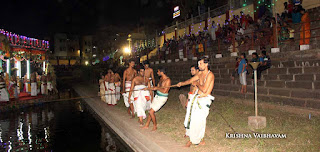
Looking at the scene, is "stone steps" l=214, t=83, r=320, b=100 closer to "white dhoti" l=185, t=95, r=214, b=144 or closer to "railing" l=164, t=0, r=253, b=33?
"white dhoti" l=185, t=95, r=214, b=144

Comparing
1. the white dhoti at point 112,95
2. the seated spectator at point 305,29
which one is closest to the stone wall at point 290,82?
the seated spectator at point 305,29

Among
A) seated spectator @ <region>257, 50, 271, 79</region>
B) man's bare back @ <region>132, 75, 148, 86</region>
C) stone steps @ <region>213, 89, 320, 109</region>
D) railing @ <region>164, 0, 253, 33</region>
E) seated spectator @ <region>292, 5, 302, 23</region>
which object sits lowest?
stone steps @ <region>213, 89, 320, 109</region>

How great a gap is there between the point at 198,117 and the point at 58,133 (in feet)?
16.6

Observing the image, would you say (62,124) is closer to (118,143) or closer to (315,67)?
(118,143)

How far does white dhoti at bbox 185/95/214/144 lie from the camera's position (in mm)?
4836

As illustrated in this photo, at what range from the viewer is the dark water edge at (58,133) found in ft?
21.1

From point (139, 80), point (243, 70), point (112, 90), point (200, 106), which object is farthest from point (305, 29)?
point (112, 90)

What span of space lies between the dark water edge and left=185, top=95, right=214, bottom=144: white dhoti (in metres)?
2.14

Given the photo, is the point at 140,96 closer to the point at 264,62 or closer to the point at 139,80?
the point at 139,80

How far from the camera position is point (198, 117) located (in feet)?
15.9

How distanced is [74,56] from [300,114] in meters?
75.1

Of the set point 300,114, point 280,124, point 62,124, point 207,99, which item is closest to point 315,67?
point 300,114

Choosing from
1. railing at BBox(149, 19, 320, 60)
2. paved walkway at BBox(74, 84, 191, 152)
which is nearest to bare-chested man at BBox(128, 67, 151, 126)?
paved walkway at BBox(74, 84, 191, 152)

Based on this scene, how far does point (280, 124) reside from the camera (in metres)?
6.49
